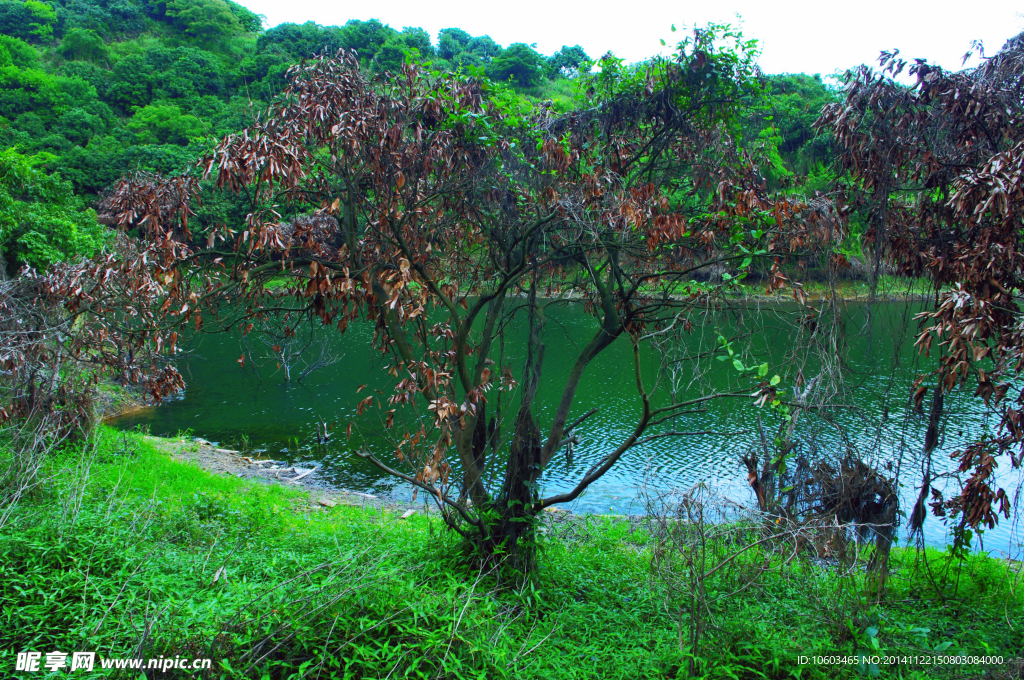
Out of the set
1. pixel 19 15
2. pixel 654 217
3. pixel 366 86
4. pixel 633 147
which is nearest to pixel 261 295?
pixel 366 86

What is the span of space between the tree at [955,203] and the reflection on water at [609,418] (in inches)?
32.7

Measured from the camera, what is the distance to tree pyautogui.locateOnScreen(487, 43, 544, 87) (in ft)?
92.6

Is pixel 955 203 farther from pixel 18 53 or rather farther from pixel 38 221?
pixel 18 53

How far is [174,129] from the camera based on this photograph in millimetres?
38000

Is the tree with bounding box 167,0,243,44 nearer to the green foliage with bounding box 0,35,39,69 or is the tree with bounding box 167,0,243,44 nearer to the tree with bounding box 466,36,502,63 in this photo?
the green foliage with bounding box 0,35,39,69

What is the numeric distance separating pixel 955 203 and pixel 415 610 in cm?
442

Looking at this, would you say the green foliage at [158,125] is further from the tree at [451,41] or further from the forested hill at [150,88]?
the tree at [451,41]

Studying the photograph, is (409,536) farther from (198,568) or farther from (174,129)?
(174,129)

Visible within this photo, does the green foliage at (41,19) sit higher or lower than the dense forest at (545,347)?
Result: higher

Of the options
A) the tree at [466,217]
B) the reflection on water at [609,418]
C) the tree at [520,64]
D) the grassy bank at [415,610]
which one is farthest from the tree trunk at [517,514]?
the tree at [520,64]

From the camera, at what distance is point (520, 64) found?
118 feet

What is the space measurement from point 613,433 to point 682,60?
9911mm

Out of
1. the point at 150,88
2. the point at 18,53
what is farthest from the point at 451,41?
the point at 18,53

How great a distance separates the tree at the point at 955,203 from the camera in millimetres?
3734
